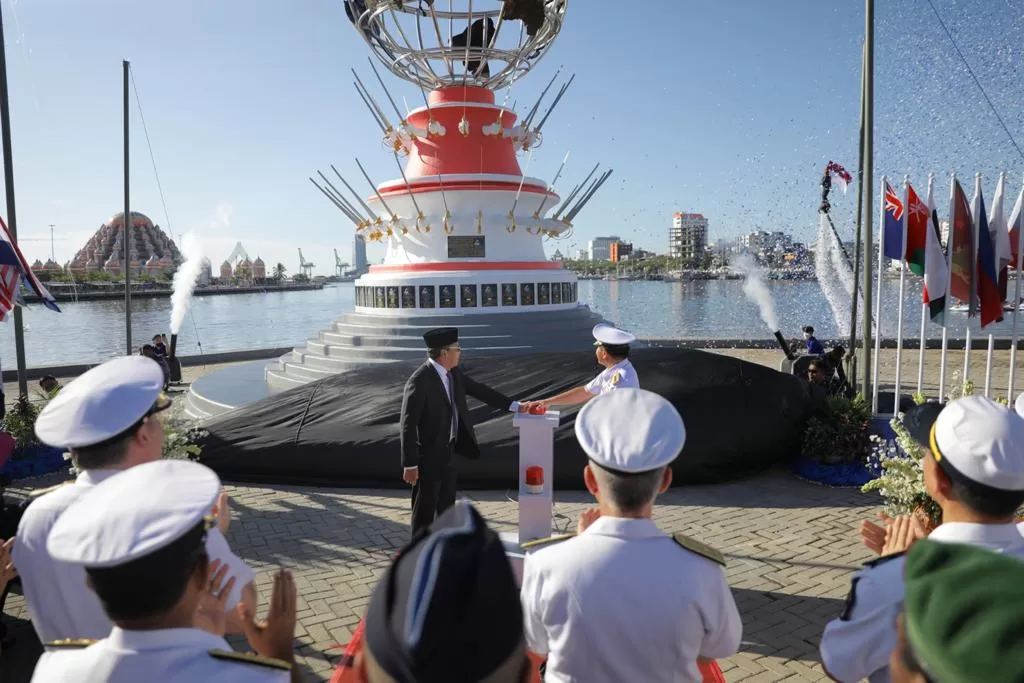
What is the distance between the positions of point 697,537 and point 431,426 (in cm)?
285

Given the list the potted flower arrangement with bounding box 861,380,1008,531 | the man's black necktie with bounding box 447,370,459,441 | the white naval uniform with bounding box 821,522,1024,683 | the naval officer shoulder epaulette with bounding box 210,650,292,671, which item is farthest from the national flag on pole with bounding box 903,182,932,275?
the naval officer shoulder epaulette with bounding box 210,650,292,671

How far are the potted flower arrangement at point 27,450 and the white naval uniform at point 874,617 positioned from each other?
9837mm

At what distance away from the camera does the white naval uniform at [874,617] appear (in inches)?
70.4

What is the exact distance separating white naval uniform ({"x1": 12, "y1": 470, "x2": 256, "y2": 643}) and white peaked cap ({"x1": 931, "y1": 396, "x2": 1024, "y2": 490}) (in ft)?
9.48

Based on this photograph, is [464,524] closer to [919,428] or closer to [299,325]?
[919,428]

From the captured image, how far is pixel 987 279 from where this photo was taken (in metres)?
7.41

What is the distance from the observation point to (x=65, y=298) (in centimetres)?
8344

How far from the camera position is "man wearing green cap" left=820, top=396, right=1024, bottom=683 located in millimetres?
1809

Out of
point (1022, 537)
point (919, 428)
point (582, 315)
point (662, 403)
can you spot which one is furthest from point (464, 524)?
point (582, 315)

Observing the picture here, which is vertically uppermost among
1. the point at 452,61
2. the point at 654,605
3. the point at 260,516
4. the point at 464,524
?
the point at 452,61

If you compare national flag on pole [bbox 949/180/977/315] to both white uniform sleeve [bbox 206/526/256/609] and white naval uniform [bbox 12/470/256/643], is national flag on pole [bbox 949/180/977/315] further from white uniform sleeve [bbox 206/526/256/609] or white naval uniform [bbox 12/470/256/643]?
white naval uniform [bbox 12/470/256/643]

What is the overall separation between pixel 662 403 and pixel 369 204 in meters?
12.9

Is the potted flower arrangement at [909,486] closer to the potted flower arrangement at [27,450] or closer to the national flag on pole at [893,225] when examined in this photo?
the national flag on pole at [893,225]

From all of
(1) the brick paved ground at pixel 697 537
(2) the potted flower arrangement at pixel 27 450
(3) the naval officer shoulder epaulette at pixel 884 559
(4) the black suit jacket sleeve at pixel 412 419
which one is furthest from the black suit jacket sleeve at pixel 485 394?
(2) the potted flower arrangement at pixel 27 450
